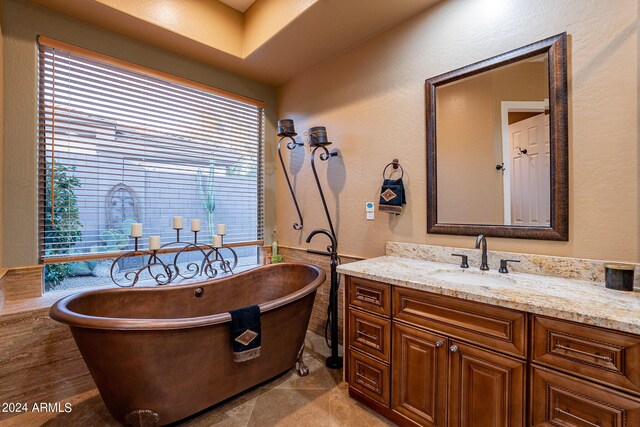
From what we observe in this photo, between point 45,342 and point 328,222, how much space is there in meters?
2.14

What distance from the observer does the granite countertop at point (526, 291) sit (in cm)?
99

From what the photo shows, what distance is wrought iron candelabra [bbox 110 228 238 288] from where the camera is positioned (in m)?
2.30

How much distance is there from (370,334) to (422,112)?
1.54 m

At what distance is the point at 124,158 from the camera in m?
2.32

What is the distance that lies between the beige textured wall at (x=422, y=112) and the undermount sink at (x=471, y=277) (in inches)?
8.6

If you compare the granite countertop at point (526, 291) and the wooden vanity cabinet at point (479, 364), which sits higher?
the granite countertop at point (526, 291)

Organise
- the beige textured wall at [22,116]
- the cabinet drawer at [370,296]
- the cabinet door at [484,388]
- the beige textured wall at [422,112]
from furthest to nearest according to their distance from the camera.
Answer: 1. the beige textured wall at [22,116]
2. the cabinet drawer at [370,296]
3. the beige textured wall at [422,112]
4. the cabinet door at [484,388]

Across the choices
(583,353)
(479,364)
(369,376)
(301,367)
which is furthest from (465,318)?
(301,367)

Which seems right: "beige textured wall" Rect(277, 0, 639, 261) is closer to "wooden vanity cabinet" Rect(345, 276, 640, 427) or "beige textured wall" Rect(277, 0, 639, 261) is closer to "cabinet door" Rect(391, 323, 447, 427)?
"wooden vanity cabinet" Rect(345, 276, 640, 427)

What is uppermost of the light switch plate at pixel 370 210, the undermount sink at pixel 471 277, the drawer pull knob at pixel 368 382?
the light switch plate at pixel 370 210

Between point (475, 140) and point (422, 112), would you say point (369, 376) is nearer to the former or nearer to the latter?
point (475, 140)

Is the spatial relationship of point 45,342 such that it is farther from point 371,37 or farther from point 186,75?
point 371,37

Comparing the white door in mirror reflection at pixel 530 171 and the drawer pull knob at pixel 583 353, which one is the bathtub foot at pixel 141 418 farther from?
the white door in mirror reflection at pixel 530 171

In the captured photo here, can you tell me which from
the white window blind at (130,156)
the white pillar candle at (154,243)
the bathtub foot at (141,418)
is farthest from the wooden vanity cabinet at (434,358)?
the white window blind at (130,156)
